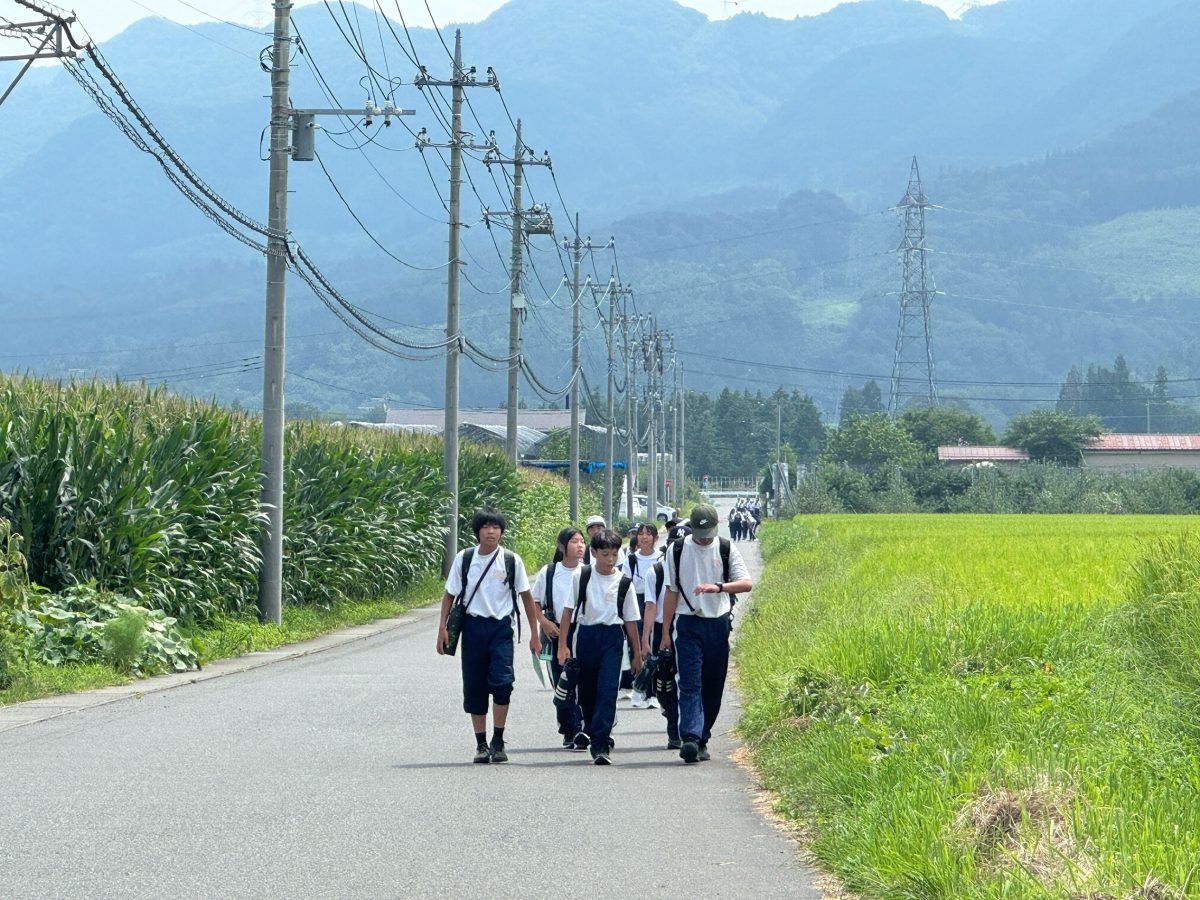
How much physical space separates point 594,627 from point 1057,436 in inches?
4282

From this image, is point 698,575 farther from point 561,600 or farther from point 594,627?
point 561,600

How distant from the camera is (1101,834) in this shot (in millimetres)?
6715

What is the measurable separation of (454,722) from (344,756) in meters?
2.40

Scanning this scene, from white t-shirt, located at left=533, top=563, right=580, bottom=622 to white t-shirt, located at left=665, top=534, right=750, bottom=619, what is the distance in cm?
76

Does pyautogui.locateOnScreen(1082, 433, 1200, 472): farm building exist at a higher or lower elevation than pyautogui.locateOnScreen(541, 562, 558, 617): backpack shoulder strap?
higher

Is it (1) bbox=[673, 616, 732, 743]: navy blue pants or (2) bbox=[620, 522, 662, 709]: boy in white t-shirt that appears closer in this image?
(1) bbox=[673, 616, 732, 743]: navy blue pants

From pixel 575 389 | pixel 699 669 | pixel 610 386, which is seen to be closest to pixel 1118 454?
pixel 610 386

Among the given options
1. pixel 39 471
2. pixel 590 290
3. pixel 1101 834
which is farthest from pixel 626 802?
pixel 590 290

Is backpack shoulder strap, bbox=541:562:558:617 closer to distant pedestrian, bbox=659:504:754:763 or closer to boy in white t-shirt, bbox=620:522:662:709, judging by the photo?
distant pedestrian, bbox=659:504:754:763

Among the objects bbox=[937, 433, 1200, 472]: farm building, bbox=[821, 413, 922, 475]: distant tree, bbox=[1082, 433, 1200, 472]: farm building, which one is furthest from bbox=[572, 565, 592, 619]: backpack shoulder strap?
bbox=[821, 413, 922, 475]: distant tree

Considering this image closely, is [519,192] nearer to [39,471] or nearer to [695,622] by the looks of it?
[39,471]

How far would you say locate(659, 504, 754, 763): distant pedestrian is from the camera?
39.1 feet

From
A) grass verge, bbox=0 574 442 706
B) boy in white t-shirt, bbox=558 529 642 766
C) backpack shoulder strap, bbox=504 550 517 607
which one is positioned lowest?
grass verge, bbox=0 574 442 706

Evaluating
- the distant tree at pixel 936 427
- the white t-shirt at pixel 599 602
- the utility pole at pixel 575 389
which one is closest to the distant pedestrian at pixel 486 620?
the white t-shirt at pixel 599 602
